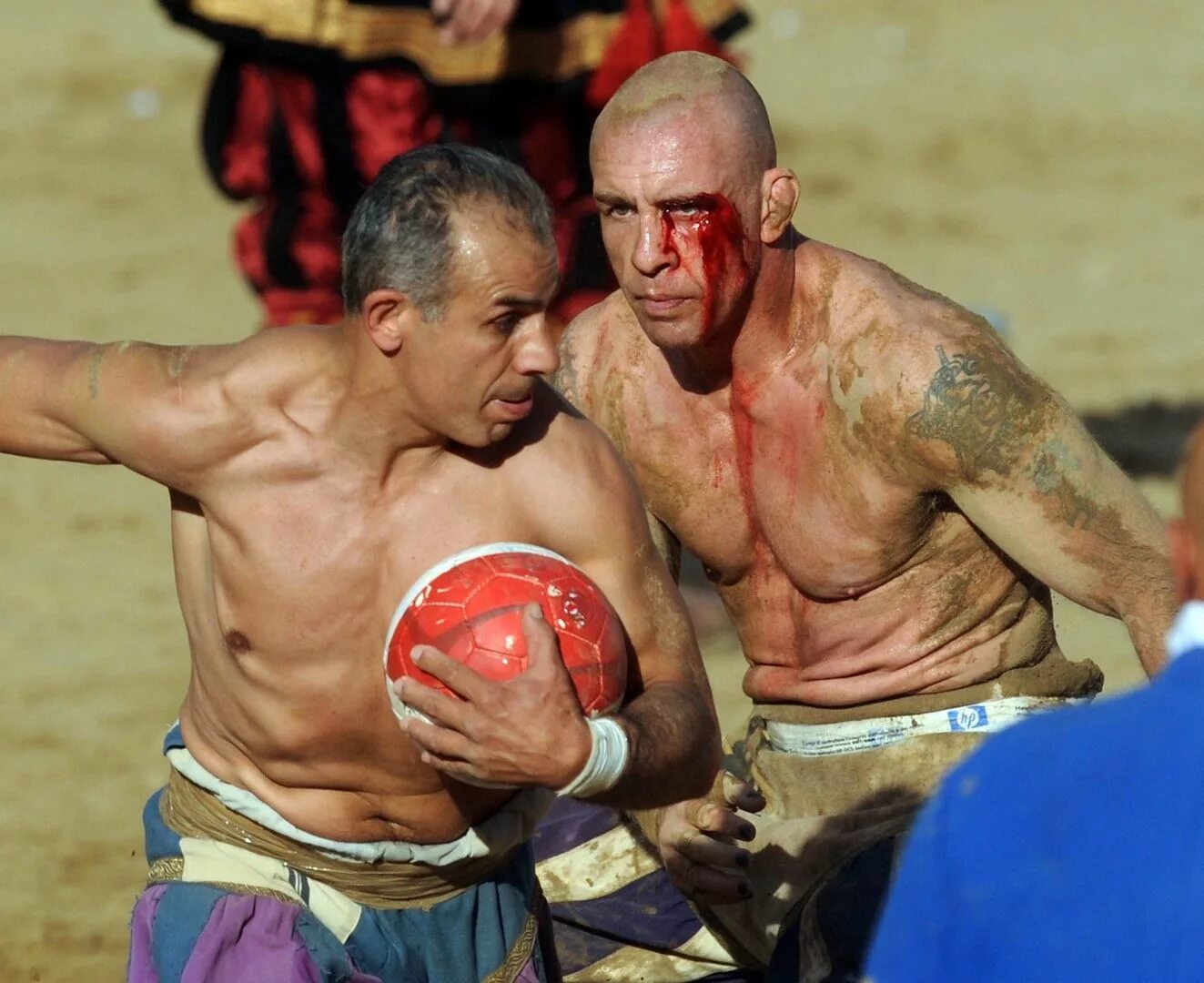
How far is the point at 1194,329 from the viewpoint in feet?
40.1

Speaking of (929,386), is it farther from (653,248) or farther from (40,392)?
(40,392)

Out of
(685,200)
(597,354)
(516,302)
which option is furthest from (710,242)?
(516,302)

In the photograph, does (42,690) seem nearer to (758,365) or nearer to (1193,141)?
(758,365)

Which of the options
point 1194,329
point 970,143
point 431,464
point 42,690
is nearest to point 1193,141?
point 970,143

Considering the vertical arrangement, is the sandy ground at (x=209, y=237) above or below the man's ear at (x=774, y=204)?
below

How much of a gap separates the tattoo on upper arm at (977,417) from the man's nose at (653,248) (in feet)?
2.01

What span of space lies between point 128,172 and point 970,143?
17.5 ft

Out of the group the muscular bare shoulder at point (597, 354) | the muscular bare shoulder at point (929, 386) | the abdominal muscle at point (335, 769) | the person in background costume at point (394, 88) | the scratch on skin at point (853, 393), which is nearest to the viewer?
the abdominal muscle at point (335, 769)

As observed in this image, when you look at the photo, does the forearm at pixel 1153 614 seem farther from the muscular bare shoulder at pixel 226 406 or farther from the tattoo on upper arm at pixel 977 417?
the muscular bare shoulder at pixel 226 406

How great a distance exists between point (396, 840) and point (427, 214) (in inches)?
47.6

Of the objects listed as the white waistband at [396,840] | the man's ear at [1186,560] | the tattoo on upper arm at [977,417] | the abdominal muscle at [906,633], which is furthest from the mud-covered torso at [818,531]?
the man's ear at [1186,560]

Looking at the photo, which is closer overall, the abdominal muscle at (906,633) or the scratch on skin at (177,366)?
the scratch on skin at (177,366)

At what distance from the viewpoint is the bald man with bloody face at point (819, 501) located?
16.7 feet

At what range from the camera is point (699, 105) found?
17.2 feet
